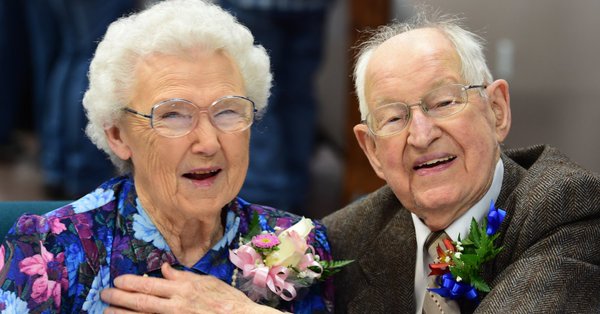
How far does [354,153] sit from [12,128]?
10.3 ft

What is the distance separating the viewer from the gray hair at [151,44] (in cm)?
272

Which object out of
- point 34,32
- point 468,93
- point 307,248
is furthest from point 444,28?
point 34,32

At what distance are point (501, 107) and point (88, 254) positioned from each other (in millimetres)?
1148

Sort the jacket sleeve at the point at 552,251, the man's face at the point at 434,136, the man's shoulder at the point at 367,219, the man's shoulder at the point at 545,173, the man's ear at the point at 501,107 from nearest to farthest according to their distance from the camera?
the jacket sleeve at the point at 552,251, the man's shoulder at the point at 545,173, the man's face at the point at 434,136, the man's ear at the point at 501,107, the man's shoulder at the point at 367,219

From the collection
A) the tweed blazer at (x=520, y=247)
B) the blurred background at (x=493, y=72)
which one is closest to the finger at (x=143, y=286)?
the tweed blazer at (x=520, y=247)

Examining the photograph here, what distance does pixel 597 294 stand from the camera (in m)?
2.64

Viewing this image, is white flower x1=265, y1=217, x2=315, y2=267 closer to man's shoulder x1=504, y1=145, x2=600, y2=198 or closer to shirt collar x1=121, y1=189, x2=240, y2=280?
shirt collar x1=121, y1=189, x2=240, y2=280

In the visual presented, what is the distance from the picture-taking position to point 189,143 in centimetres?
273

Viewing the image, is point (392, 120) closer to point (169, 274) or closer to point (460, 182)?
point (460, 182)

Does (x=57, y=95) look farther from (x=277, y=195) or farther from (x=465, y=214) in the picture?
(x=465, y=214)

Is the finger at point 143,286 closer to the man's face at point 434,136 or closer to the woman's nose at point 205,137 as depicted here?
the woman's nose at point 205,137

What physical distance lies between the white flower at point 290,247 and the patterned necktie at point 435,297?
34 centimetres

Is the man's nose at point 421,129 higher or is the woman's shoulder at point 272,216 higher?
the man's nose at point 421,129

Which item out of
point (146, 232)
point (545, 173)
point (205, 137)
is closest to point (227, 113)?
point (205, 137)
